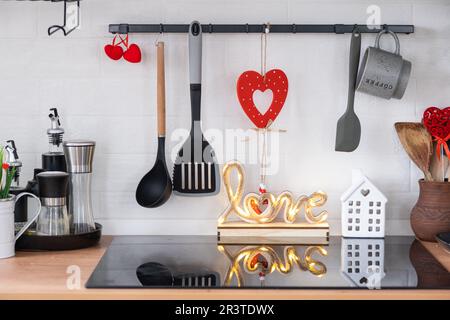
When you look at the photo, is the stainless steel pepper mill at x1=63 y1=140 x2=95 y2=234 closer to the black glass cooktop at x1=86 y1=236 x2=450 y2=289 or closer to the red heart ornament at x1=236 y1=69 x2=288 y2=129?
the black glass cooktop at x1=86 y1=236 x2=450 y2=289

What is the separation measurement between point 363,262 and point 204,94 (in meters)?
0.66

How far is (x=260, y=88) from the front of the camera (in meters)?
2.11

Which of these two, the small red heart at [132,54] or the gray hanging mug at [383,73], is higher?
the small red heart at [132,54]

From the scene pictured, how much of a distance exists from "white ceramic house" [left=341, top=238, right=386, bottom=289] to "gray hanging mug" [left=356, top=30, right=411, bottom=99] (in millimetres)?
413

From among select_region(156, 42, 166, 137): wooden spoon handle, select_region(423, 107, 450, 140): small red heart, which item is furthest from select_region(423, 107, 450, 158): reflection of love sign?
select_region(156, 42, 166, 137): wooden spoon handle

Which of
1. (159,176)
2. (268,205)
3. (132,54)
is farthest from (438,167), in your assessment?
(132,54)

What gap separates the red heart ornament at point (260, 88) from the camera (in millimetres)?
2104

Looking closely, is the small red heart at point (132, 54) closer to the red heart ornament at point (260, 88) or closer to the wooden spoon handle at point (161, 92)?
the wooden spoon handle at point (161, 92)

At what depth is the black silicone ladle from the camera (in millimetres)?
2111

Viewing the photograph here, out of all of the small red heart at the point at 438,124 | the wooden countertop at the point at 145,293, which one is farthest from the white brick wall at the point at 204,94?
the wooden countertop at the point at 145,293

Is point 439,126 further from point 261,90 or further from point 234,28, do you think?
point 234,28
